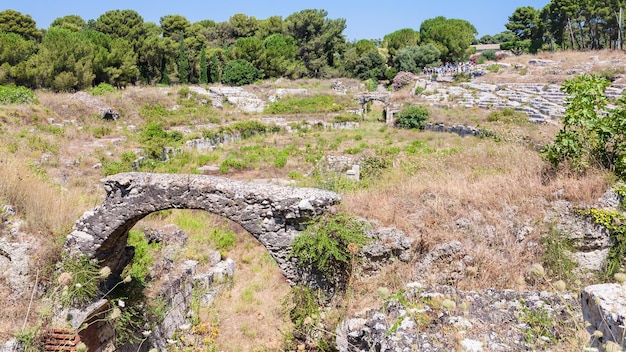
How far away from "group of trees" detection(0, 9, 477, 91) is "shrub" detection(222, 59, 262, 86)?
4.0 inches

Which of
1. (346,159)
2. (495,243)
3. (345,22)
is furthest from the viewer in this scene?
(345,22)

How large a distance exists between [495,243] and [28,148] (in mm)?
16628

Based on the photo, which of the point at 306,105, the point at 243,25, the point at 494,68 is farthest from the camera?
the point at 243,25

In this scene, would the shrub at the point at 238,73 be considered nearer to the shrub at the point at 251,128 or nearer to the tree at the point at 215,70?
the tree at the point at 215,70

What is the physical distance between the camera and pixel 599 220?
20.4 ft

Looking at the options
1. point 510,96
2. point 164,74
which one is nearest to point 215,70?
point 164,74

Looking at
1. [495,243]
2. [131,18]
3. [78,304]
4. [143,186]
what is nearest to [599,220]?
[495,243]

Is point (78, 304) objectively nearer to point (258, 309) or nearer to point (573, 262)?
point (258, 309)

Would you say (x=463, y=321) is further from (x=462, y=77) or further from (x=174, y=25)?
(x=174, y=25)

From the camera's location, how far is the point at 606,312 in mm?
2668

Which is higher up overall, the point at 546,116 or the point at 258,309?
the point at 546,116

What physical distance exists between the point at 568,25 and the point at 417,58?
16516 mm

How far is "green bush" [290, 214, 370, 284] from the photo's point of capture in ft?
20.3

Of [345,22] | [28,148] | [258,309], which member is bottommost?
[258,309]
